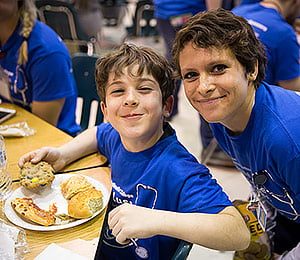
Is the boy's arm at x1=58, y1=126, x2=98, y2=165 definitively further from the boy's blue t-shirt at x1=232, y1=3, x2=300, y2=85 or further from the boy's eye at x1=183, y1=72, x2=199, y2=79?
the boy's blue t-shirt at x1=232, y1=3, x2=300, y2=85

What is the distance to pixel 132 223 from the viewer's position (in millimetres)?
924

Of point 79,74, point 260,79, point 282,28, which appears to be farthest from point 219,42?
point 79,74

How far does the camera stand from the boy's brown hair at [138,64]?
117cm

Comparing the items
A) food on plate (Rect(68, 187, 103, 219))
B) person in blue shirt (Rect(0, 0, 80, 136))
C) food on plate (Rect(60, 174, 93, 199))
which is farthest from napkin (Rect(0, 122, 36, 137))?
food on plate (Rect(68, 187, 103, 219))

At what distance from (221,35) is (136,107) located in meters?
0.34

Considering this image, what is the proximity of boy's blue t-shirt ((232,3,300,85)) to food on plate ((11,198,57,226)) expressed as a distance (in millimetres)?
1401

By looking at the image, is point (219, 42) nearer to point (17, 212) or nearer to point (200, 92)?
point (200, 92)

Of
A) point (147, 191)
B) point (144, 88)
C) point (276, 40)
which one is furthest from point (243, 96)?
point (276, 40)

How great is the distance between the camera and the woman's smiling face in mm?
1062

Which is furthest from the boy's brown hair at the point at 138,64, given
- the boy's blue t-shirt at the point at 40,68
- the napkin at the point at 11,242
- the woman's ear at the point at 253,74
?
the boy's blue t-shirt at the point at 40,68

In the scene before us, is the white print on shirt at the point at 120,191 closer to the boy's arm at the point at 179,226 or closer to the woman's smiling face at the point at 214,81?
the boy's arm at the point at 179,226

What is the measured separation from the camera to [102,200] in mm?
1144

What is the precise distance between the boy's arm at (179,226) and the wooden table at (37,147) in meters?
0.15

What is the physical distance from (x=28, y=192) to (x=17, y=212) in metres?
0.12
